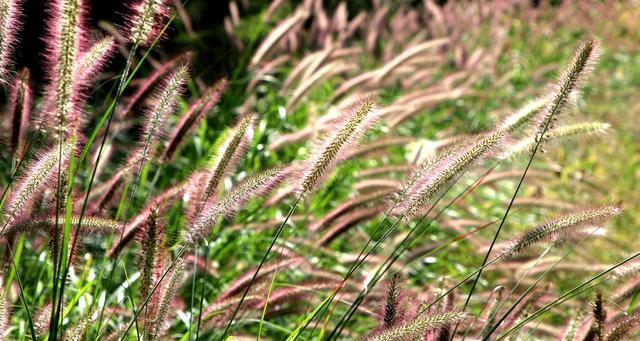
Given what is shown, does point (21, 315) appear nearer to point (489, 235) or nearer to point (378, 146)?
point (378, 146)

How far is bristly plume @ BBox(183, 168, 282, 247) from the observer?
179 cm

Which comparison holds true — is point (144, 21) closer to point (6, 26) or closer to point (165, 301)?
point (6, 26)

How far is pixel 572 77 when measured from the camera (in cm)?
195

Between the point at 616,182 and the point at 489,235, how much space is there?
3.18 meters

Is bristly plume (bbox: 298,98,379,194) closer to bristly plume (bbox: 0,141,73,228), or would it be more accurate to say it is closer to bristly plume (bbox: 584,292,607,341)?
bristly plume (bbox: 0,141,73,228)

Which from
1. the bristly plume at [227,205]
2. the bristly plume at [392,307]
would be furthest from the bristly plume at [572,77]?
the bristly plume at [227,205]

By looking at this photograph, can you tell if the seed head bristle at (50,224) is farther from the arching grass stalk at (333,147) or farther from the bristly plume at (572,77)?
the bristly plume at (572,77)

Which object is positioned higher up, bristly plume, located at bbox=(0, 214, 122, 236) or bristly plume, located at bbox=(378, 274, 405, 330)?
bristly plume, located at bbox=(378, 274, 405, 330)

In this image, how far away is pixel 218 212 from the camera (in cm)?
178

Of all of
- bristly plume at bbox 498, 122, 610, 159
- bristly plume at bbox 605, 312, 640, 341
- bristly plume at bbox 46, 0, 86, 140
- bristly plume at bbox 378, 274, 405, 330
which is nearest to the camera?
bristly plume at bbox 46, 0, 86, 140

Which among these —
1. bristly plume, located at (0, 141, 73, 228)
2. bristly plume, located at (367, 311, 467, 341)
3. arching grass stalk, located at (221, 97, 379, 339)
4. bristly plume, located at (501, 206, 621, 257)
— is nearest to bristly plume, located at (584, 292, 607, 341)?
bristly plume, located at (501, 206, 621, 257)

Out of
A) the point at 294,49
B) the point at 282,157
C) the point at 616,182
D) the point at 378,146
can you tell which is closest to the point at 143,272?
the point at 378,146

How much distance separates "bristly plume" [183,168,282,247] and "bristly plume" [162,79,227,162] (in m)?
0.54

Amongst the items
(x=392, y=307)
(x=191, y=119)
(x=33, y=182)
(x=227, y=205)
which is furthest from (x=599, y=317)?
(x=33, y=182)
